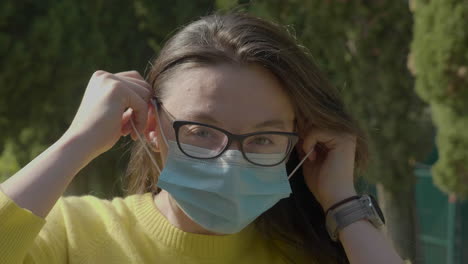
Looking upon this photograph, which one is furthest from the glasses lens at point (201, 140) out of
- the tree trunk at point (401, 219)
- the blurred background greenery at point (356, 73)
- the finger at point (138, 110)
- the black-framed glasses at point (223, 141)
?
the tree trunk at point (401, 219)

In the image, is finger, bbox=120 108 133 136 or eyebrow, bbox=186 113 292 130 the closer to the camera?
eyebrow, bbox=186 113 292 130

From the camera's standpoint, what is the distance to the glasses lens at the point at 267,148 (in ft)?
7.97

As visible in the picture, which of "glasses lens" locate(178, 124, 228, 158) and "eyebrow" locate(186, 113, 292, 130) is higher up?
"eyebrow" locate(186, 113, 292, 130)

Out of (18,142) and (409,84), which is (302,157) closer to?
(409,84)

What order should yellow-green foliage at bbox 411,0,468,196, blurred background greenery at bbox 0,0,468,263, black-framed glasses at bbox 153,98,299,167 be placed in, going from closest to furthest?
black-framed glasses at bbox 153,98,299,167 < yellow-green foliage at bbox 411,0,468,196 < blurred background greenery at bbox 0,0,468,263

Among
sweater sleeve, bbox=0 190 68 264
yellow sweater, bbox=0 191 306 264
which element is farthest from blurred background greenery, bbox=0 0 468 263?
sweater sleeve, bbox=0 190 68 264

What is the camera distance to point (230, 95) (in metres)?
2.38

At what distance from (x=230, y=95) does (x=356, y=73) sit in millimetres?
4436

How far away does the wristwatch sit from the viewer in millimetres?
2570

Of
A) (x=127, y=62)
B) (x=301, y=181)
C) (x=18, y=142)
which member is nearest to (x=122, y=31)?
(x=127, y=62)

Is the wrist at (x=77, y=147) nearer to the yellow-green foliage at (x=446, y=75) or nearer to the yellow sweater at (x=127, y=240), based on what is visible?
the yellow sweater at (x=127, y=240)

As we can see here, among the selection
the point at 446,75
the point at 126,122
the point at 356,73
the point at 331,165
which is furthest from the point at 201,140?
the point at 356,73

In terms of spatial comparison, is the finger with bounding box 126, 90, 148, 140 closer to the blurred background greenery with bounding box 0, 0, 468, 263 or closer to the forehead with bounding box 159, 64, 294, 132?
the forehead with bounding box 159, 64, 294, 132

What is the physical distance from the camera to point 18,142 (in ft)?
30.1
